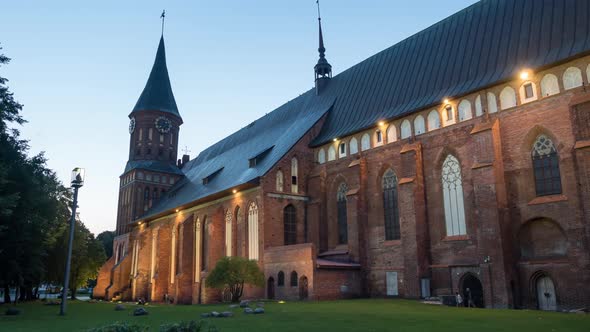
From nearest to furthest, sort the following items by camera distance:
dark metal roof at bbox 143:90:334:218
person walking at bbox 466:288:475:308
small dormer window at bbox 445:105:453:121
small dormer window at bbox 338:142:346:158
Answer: person walking at bbox 466:288:475:308 → small dormer window at bbox 445:105:453:121 → small dormer window at bbox 338:142:346:158 → dark metal roof at bbox 143:90:334:218

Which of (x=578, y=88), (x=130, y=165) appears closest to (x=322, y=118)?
(x=578, y=88)

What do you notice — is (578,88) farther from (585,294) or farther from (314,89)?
(314,89)

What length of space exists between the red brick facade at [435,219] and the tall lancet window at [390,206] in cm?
31

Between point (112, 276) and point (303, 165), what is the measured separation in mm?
30034

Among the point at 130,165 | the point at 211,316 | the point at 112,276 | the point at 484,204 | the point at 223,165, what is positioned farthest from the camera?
the point at 130,165

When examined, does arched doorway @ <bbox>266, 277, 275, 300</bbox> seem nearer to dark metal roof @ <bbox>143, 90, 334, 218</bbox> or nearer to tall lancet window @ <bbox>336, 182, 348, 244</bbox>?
tall lancet window @ <bbox>336, 182, 348, 244</bbox>

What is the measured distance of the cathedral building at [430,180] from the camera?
72.5 feet

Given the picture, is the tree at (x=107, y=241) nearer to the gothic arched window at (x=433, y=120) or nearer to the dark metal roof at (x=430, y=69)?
the dark metal roof at (x=430, y=69)

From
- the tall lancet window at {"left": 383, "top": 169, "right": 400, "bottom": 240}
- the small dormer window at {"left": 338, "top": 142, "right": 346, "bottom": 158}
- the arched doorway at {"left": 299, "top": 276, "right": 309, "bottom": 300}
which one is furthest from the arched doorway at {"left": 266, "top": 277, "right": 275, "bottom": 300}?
the small dormer window at {"left": 338, "top": 142, "right": 346, "bottom": 158}

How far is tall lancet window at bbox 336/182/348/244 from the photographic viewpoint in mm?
33062

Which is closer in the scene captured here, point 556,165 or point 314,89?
point 556,165

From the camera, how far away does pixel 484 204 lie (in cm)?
2325

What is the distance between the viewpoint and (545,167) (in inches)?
899

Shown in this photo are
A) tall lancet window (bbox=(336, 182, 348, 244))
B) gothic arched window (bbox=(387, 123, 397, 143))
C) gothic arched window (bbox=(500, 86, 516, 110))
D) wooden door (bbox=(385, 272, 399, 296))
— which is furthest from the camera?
tall lancet window (bbox=(336, 182, 348, 244))
